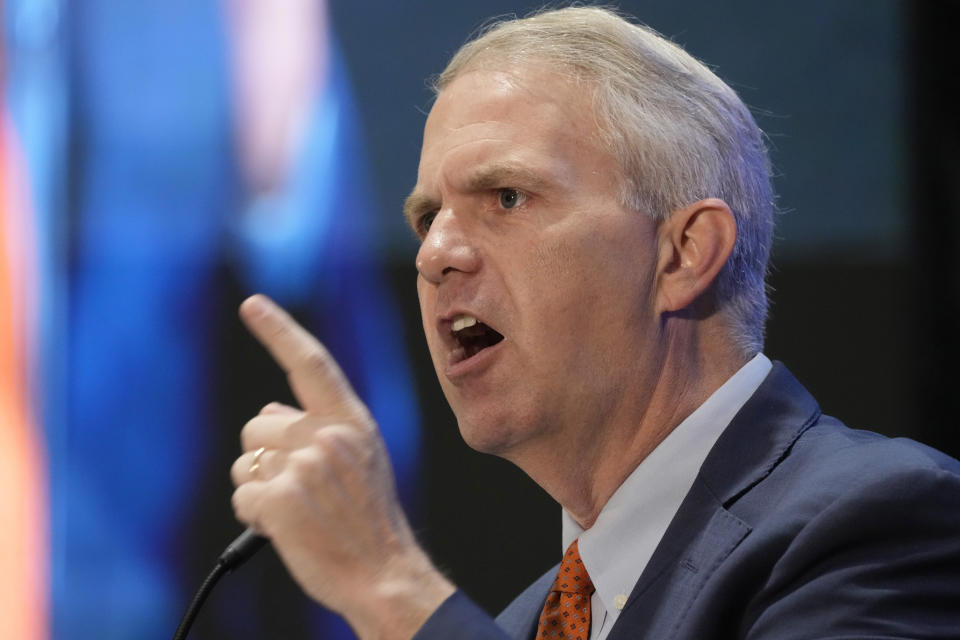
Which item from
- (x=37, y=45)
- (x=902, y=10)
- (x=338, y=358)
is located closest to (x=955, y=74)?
(x=902, y=10)

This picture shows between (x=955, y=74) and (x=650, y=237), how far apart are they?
151cm

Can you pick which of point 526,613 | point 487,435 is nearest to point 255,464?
point 487,435

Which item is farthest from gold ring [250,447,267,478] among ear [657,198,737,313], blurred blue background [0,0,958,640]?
blurred blue background [0,0,958,640]

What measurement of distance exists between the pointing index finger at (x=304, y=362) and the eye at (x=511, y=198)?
Answer: 1.44 ft

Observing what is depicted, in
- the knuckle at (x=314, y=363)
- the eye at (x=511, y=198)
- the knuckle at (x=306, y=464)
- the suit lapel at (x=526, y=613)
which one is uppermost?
the eye at (x=511, y=198)

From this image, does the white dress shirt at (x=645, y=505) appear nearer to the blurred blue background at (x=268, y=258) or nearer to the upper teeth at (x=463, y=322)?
the upper teeth at (x=463, y=322)

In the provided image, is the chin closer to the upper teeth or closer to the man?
the man

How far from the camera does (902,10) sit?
2.65 metres

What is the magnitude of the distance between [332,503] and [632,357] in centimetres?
53

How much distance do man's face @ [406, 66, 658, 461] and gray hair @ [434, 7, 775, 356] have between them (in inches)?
1.3

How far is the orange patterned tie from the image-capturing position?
4.61 ft

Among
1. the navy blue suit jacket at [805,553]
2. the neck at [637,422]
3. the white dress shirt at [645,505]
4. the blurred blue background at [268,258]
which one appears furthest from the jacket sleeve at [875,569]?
the blurred blue background at [268,258]

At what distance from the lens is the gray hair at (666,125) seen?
57.6 inches

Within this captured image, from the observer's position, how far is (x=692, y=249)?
1.48 meters
